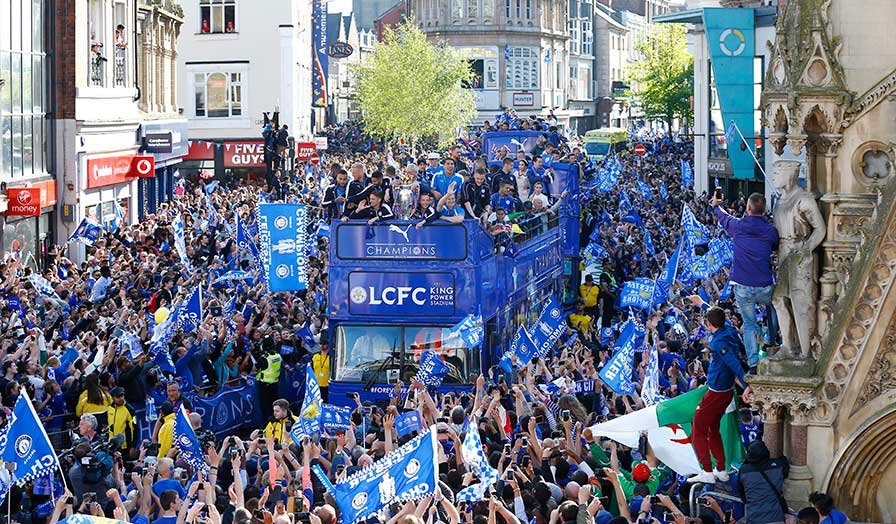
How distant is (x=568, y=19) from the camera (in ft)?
430

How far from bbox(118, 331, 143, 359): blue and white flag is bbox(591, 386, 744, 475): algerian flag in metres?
8.58

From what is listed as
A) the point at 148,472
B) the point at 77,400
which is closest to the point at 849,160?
the point at 148,472

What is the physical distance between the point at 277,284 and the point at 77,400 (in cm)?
540

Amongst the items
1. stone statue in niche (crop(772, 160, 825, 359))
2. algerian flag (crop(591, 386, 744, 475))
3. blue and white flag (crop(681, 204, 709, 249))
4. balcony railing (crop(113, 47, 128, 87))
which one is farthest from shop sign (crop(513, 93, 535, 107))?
stone statue in niche (crop(772, 160, 825, 359))

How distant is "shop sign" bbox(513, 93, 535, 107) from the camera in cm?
11538

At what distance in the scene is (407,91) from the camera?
286ft

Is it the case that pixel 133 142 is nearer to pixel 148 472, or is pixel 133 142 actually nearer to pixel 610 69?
pixel 148 472

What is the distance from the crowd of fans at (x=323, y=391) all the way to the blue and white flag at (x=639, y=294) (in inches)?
21.2

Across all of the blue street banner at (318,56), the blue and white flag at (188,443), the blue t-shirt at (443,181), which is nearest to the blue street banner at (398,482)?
the blue and white flag at (188,443)

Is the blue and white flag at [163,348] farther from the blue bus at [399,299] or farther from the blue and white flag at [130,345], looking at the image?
the blue bus at [399,299]

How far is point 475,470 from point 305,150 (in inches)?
2245

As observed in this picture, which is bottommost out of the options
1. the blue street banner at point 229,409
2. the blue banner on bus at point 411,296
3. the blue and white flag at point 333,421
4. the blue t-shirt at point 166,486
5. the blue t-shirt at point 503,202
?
the blue street banner at point 229,409

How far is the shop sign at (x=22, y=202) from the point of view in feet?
117

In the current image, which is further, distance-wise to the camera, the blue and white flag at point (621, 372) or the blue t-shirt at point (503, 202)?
the blue t-shirt at point (503, 202)
